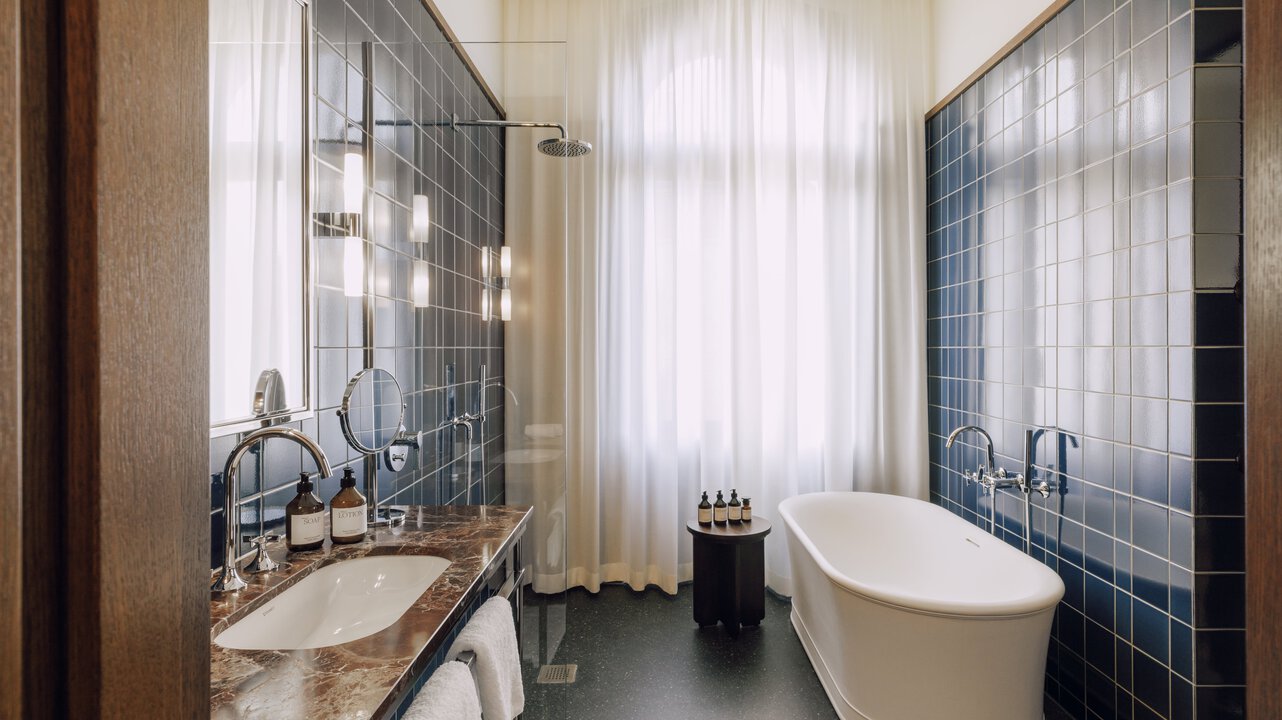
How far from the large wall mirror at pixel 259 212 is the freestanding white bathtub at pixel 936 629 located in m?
1.80

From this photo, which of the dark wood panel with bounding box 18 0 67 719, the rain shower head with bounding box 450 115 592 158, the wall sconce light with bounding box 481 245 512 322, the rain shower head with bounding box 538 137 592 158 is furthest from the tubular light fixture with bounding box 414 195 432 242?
the dark wood panel with bounding box 18 0 67 719

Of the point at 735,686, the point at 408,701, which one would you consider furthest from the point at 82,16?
the point at 735,686

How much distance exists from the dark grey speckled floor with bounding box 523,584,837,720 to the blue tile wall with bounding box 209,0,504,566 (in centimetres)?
84

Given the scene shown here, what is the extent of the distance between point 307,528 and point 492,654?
0.49 metres

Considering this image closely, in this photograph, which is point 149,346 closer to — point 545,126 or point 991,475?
point 545,126

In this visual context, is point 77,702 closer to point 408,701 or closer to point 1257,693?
point 1257,693

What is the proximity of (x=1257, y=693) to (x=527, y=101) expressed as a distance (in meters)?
2.24

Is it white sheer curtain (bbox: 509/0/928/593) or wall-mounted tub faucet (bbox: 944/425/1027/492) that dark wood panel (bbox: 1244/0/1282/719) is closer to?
wall-mounted tub faucet (bbox: 944/425/1027/492)

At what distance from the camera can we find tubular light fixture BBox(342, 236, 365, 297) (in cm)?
158

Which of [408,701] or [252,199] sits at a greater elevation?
[252,199]

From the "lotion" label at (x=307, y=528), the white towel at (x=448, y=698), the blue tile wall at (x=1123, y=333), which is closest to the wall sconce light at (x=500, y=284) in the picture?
the "lotion" label at (x=307, y=528)

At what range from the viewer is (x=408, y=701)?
1.54 m

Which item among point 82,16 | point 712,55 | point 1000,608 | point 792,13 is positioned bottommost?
point 1000,608

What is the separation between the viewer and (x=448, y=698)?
40.4 inches
